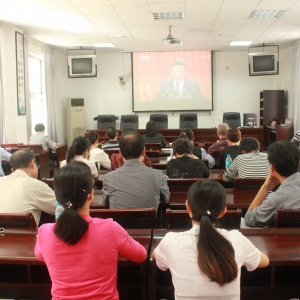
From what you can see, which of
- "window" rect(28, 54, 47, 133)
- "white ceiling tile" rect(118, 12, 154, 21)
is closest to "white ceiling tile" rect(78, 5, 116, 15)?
"white ceiling tile" rect(118, 12, 154, 21)

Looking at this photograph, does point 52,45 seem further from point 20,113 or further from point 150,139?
point 150,139

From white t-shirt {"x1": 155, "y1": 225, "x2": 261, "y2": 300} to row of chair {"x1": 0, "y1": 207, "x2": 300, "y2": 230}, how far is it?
0.63m

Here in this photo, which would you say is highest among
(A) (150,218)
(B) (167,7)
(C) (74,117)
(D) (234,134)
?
(B) (167,7)

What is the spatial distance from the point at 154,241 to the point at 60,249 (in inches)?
22.0

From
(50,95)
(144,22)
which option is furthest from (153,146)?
(50,95)

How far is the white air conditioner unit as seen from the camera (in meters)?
10.9

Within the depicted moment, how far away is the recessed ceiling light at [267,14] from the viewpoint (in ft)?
21.9

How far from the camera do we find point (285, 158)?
2.32 m

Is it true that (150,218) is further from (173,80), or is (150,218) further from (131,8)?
(173,80)

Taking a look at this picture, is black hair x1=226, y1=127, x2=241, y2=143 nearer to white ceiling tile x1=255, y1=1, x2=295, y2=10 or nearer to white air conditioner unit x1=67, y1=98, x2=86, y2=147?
white ceiling tile x1=255, y1=1, x2=295, y2=10

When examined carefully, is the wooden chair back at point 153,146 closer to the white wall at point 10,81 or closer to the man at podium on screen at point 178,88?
the white wall at point 10,81

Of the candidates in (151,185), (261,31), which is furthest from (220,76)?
(151,185)

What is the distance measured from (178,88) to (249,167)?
25.9ft

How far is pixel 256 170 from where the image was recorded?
3.59 m
